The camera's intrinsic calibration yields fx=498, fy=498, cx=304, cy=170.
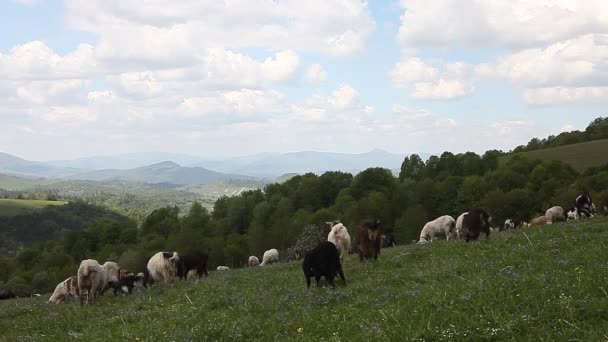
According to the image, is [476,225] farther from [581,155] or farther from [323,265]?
[581,155]

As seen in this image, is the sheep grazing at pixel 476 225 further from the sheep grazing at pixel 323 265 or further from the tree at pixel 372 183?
the tree at pixel 372 183

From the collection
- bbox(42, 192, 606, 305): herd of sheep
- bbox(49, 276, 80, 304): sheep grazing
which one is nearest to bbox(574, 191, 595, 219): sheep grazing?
bbox(42, 192, 606, 305): herd of sheep

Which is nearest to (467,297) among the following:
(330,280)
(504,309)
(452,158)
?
(504,309)

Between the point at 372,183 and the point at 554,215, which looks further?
the point at 372,183

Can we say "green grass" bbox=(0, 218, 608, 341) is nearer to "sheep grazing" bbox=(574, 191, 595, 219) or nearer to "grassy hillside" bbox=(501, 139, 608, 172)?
"sheep grazing" bbox=(574, 191, 595, 219)

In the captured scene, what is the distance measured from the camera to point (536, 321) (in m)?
8.17

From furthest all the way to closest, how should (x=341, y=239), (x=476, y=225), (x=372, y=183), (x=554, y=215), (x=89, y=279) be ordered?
1. (x=372, y=183)
2. (x=554, y=215)
3. (x=476, y=225)
4. (x=341, y=239)
5. (x=89, y=279)

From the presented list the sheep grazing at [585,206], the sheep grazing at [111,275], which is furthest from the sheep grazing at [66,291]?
the sheep grazing at [585,206]

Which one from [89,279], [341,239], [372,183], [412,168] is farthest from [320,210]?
[89,279]

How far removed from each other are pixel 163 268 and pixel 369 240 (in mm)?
11170

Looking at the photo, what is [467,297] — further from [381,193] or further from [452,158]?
[452,158]

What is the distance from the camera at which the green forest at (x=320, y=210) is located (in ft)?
285

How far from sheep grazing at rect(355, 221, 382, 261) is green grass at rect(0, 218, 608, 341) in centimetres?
154

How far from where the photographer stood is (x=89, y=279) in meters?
21.9
